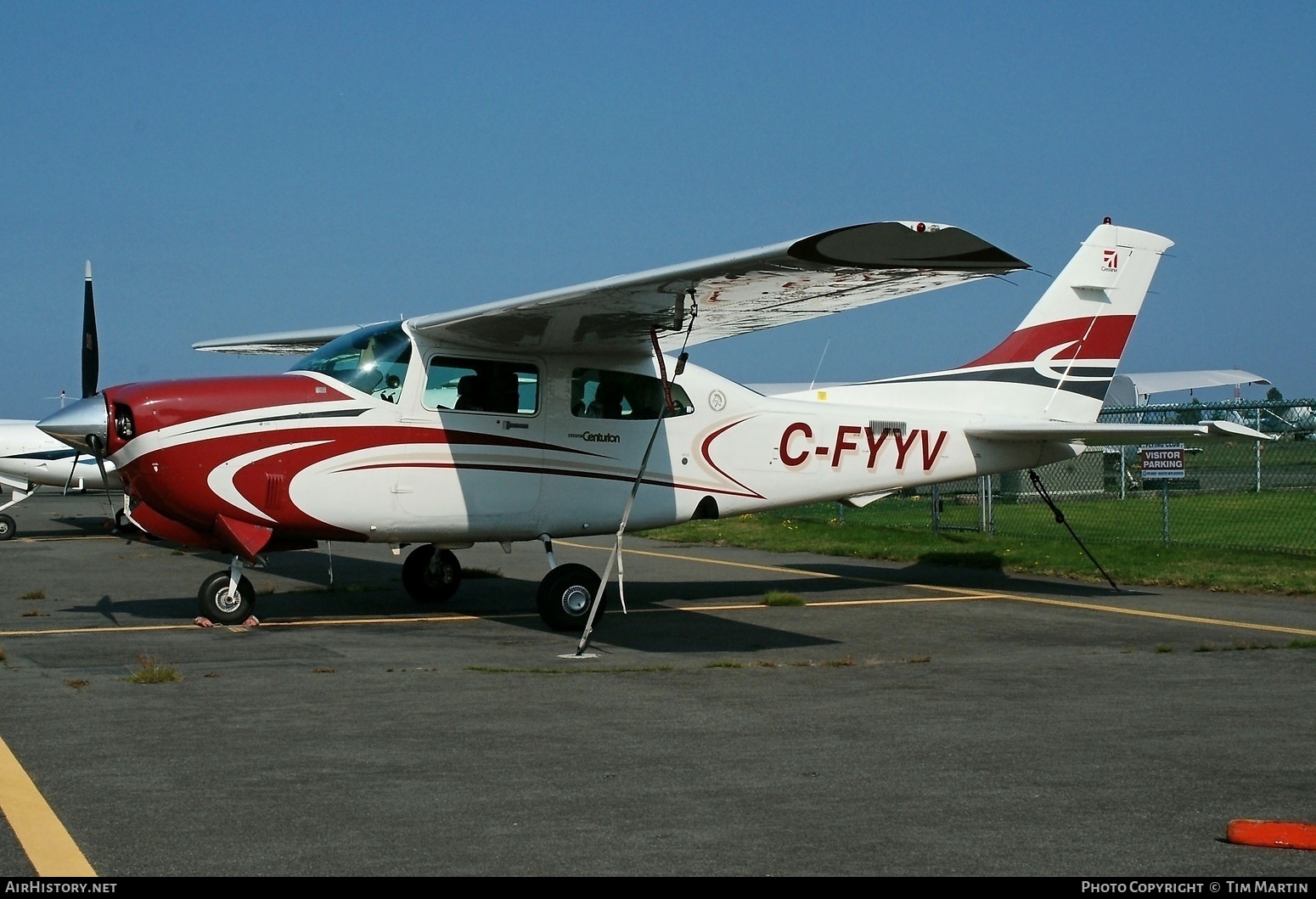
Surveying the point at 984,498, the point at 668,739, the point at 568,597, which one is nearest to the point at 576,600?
the point at 568,597

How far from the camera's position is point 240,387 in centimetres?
1030

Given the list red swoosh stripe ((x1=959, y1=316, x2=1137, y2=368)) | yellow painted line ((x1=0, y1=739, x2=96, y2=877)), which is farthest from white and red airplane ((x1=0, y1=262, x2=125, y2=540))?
yellow painted line ((x1=0, y1=739, x2=96, y2=877))

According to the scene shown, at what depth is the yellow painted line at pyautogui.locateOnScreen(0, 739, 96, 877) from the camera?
405 cm

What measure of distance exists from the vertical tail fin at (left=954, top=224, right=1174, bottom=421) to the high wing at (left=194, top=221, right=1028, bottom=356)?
3.09 metres

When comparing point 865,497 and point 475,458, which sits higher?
point 475,458

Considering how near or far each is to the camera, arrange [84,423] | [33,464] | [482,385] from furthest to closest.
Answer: [33,464], [482,385], [84,423]

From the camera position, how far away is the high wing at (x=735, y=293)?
7.79 meters

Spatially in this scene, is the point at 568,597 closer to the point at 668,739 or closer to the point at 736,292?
the point at 736,292

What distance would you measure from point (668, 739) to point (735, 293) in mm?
4062

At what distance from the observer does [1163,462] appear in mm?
15562

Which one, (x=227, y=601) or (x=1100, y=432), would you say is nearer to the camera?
(x=227, y=601)

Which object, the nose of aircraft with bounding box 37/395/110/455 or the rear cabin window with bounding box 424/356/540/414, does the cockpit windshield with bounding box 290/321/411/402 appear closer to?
the rear cabin window with bounding box 424/356/540/414

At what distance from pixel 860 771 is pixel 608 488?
6155mm

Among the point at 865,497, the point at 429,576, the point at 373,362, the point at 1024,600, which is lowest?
the point at 1024,600
